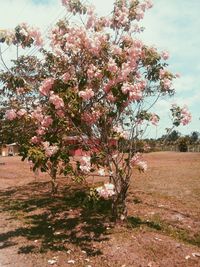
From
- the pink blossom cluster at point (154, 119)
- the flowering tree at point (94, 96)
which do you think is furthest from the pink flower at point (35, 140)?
the pink blossom cluster at point (154, 119)

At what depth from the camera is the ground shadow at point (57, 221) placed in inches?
357

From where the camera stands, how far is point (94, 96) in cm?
911

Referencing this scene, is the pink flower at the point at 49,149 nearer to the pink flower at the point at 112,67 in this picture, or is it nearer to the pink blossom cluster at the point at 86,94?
the pink blossom cluster at the point at 86,94

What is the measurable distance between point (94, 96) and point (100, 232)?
328cm

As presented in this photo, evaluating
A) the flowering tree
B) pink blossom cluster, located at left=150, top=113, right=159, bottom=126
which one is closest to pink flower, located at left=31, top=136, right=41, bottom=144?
the flowering tree

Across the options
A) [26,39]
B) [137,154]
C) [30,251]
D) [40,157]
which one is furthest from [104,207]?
[26,39]

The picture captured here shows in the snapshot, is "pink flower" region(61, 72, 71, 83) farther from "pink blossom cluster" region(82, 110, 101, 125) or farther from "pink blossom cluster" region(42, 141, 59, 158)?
"pink blossom cluster" region(42, 141, 59, 158)

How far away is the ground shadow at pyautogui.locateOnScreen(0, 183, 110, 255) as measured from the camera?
29.7 feet

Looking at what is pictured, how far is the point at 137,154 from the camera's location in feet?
32.1

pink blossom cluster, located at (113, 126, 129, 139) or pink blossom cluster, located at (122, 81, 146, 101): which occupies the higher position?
pink blossom cluster, located at (122, 81, 146, 101)

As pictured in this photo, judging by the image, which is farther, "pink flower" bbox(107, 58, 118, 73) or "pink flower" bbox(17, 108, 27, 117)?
"pink flower" bbox(17, 108, 27, 117)

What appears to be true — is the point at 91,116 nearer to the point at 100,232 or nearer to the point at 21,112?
the point at 21,112

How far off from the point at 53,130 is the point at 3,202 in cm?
703

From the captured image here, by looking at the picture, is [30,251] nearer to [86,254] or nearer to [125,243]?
[86,254]
